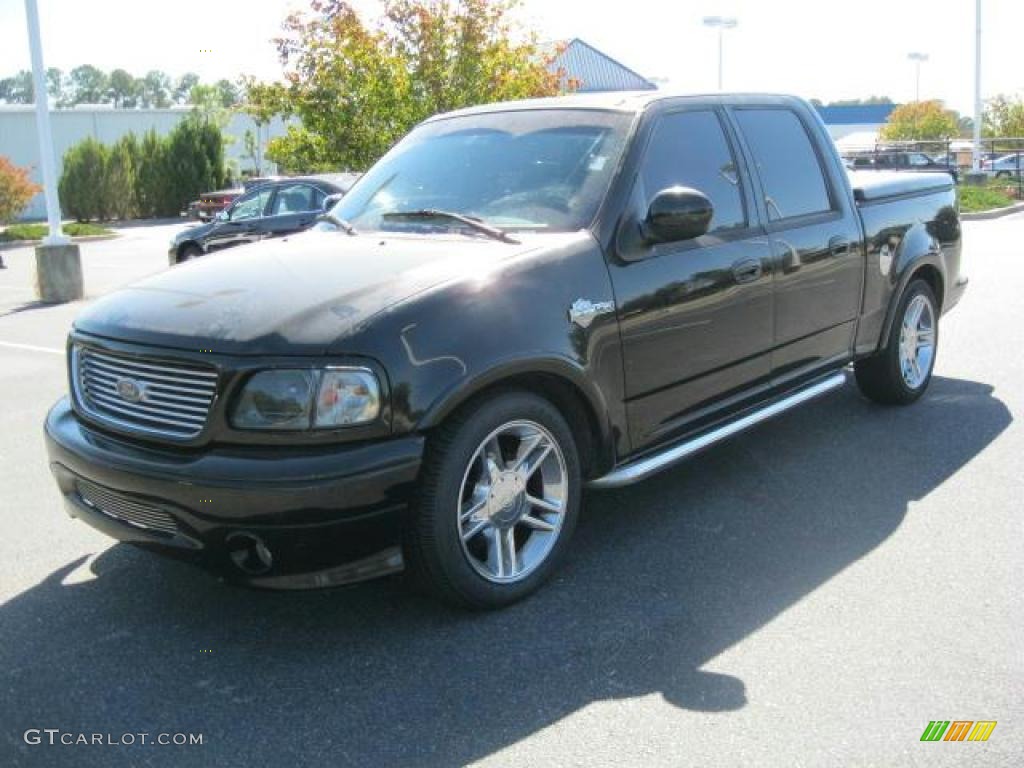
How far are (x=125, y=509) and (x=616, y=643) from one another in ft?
5.63

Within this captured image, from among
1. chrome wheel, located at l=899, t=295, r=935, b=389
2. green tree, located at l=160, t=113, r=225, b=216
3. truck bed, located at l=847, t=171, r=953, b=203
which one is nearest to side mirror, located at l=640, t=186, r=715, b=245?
truck bed, located at l=847, t=171, r=953, b=203

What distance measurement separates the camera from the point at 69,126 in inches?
1999

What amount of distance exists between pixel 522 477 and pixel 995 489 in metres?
2.54

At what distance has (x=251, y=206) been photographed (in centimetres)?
1521

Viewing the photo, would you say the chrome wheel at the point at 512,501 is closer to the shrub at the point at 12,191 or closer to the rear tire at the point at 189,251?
the rear tire at the point at 189,251

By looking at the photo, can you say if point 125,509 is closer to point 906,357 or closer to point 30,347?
point 906,357

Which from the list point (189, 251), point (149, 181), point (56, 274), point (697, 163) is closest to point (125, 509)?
point (697, 163)

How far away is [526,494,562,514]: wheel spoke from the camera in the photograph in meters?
4.12

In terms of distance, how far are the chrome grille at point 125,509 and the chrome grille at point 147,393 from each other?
0.78ft

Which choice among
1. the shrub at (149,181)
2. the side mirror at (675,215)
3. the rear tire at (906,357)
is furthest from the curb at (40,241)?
the side mirror at (675,215)

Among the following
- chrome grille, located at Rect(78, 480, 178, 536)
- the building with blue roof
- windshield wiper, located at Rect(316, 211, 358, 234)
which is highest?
the building with blue roof

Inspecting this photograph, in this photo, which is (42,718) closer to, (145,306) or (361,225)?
(145,306)

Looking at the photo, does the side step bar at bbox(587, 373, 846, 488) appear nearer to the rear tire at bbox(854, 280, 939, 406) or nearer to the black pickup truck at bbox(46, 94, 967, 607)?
the black pickup truck at bbox(46, 94, 967, 607)

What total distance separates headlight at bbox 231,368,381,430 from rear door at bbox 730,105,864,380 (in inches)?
95.7
